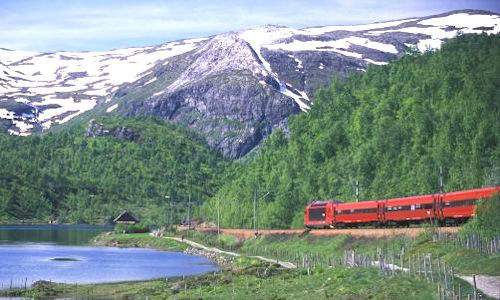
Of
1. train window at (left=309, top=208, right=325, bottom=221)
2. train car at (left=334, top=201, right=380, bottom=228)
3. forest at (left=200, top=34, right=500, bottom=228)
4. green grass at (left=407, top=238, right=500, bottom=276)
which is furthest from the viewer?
forest at (left=200, top=34, right=500, bottom=228)

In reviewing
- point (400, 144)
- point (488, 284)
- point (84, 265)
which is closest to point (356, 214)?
point (84, 265)

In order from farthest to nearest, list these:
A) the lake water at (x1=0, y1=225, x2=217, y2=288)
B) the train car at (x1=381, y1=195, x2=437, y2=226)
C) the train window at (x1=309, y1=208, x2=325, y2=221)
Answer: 1. the train window at (x1=309, y1=208, x2=325, y2=221)
2. the lake water at (x1=0, y1=225, x2=217, y2=288)
3. the train car at (x1=381, y1=195, x2=437, y2=226)

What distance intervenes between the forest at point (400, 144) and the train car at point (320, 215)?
14329 mm

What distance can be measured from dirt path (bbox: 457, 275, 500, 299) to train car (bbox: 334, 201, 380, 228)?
4338cm

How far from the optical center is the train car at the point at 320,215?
113 meters

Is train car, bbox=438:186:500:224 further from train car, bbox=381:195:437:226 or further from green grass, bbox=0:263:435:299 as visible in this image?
green grass, bbox=0:263:435:299

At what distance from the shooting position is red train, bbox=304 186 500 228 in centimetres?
8462

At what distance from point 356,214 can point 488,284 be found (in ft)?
174

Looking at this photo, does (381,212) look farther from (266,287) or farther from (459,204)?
(266,287)

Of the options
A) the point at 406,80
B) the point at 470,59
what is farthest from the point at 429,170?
the point at 406,80

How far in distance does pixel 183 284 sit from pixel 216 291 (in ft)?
33.4

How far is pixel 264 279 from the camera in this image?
74938mm

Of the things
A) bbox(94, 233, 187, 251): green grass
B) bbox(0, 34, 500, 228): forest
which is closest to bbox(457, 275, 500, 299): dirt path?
bbox(0, 34, 500, 228): forest

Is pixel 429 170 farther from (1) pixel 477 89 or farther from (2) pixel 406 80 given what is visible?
(2) pixel 406 80
